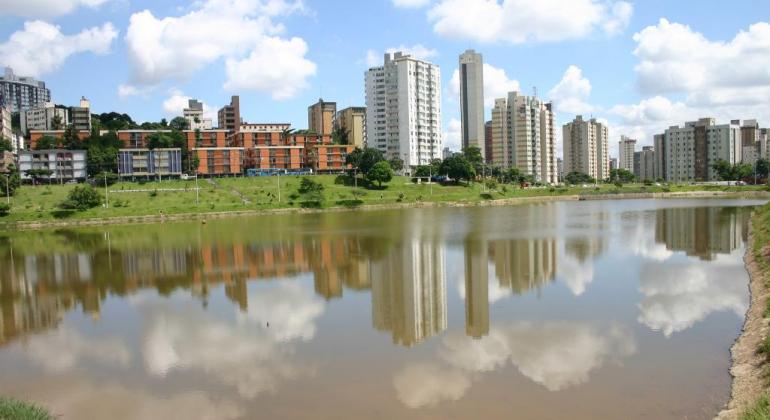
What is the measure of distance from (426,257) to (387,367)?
14.6m

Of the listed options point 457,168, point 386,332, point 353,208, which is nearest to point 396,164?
point 457,168

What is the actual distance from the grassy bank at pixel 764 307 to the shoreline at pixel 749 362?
0.13 ft

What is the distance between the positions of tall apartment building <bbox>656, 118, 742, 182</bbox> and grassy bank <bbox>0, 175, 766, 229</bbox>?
120ft

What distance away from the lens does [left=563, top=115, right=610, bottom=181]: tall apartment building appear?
148 meters

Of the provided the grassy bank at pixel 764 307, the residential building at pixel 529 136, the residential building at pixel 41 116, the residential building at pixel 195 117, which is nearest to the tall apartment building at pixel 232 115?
the residential building at pixel 195 117

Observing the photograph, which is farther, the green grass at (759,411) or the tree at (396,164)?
the tree at (396,164)

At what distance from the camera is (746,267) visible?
2180 cm

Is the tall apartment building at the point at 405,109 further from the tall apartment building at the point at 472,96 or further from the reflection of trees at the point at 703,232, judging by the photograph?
the reflection of trees at the point at 703,232

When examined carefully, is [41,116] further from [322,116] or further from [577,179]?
[577,179]

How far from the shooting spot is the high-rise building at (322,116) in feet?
400

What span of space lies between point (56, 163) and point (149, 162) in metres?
11.3

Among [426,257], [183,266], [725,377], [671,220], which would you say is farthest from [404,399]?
[671,220]

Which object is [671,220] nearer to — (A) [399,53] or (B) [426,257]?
(B) [426,257]

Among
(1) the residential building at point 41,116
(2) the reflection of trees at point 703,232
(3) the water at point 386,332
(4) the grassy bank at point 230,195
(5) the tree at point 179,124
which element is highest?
(1) the residential building at point 41,116
